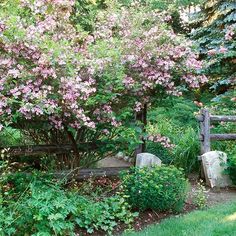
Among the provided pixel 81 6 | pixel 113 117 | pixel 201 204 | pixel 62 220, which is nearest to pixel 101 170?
pixel 113 117

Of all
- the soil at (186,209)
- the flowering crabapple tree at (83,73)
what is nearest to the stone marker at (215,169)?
the soil at (186,209)

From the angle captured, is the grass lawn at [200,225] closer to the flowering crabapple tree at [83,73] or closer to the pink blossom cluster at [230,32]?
the flowering crabapple tree at [83,73]

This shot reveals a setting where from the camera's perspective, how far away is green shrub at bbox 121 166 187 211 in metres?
4.86

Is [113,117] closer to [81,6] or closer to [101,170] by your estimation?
[101,170]

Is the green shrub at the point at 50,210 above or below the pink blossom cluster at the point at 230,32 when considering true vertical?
below

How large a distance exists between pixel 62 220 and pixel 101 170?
186 centimetres

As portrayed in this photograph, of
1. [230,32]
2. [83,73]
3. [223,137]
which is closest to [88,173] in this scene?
[83,73]

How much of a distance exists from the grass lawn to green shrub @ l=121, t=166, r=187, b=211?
225 mm

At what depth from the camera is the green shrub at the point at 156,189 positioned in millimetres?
4855

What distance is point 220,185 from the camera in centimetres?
635

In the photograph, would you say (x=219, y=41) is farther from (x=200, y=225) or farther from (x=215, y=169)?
(x=200, y=225)

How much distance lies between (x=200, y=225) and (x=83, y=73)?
2.20 m

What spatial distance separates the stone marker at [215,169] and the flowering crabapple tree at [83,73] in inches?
45.7

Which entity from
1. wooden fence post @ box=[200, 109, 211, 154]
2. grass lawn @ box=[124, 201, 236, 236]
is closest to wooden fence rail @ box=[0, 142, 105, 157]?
grass lawn @ box=[124, 201, 236, 236]
